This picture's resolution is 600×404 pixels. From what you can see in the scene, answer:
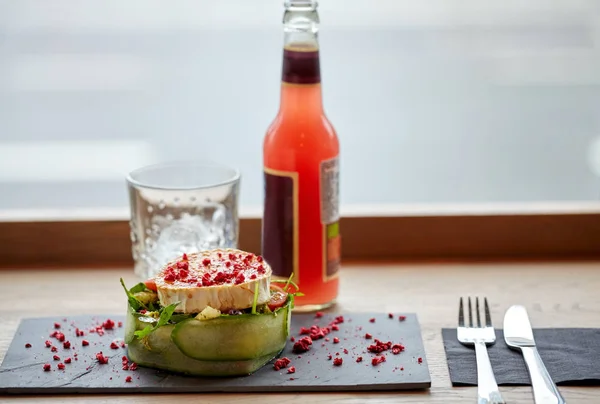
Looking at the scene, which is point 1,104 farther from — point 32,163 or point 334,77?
point 334,77

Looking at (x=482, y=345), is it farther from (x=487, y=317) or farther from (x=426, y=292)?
(x=426, y=292)

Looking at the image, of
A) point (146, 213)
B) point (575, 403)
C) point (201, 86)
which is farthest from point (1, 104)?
point (575, 403)

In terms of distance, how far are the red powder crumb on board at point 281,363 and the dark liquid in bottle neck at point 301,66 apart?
358mm

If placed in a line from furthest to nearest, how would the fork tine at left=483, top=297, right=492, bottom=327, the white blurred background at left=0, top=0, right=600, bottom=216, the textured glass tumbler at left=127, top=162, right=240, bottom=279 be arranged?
the white blurred background at left=0, top=0, right=600, bottom=216 < the textured glass tumbler at left=127, top=162, right=240, bottom=279 < the fork tine at left=483, top=297, right=492, bottom=327

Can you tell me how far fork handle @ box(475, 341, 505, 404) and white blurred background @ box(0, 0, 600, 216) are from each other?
8.79 feet

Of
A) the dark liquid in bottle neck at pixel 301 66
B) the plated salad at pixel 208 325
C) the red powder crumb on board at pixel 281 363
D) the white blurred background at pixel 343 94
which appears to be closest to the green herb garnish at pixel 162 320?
the plated salad at pixel 208 325

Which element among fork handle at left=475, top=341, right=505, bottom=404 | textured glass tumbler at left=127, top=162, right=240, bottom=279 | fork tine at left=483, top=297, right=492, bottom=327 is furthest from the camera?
textured glass tumbler at left=127, top=162, right=240, bottom=279

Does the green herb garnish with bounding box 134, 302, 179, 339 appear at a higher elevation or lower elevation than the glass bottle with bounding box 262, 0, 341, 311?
lower

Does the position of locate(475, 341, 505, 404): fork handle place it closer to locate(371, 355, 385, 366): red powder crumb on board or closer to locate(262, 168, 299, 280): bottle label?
locate(371, 355, 385, 366): red powder crumb on board

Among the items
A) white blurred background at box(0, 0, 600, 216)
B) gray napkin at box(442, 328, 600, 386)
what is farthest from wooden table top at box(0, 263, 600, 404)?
→ white blurred background at box(0, 0, 600, 216)

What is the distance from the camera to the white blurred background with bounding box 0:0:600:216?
3824 millimetres

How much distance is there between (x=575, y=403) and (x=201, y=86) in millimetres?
3770

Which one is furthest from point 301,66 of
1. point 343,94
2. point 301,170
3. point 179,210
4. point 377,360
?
point 343,94

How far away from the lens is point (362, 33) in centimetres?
487
